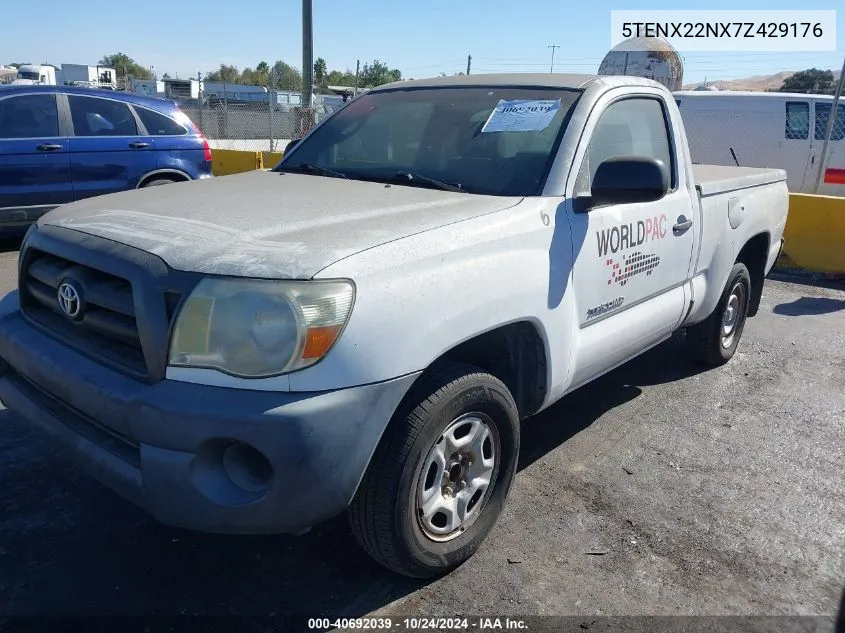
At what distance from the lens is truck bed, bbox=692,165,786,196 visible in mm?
4375

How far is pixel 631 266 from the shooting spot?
11.6 feet

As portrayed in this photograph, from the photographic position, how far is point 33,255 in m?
2.87

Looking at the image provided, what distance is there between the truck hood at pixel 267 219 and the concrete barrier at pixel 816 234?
6.73m

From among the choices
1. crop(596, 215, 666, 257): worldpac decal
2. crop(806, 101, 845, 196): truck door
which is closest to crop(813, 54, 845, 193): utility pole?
crop(806, 101, 845, 196): truck door

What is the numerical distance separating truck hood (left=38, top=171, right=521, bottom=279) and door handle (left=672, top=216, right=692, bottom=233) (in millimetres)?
1359

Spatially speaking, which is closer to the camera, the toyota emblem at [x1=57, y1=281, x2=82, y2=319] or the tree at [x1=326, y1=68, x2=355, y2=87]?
the toyota emblem at [x1=57, y1=281, x2=82, y2=319]

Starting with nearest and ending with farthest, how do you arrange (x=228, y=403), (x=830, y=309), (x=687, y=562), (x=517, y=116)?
1. (x=228, y=403)
2. (x=687, y=562)
3. (x=517, y=116)
4. (x=830, y=309)

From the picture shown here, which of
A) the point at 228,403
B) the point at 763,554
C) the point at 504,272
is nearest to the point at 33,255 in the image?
the point at 228,403

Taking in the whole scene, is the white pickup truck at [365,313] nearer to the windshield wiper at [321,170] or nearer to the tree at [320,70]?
the windshield wiper at [321,170]

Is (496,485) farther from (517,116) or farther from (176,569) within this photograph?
(517,116)

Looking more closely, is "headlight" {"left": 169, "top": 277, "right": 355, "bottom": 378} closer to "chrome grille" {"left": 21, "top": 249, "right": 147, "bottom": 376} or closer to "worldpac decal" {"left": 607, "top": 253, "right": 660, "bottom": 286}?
"chrome grille" {"left": 21, "top": 249, "right": 147, "bottom": 376}

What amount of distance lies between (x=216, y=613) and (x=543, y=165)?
7.19ft

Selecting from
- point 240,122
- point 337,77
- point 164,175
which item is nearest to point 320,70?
point 337,77

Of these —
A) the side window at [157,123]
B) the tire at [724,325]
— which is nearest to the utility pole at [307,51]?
the side window at [157,123]
